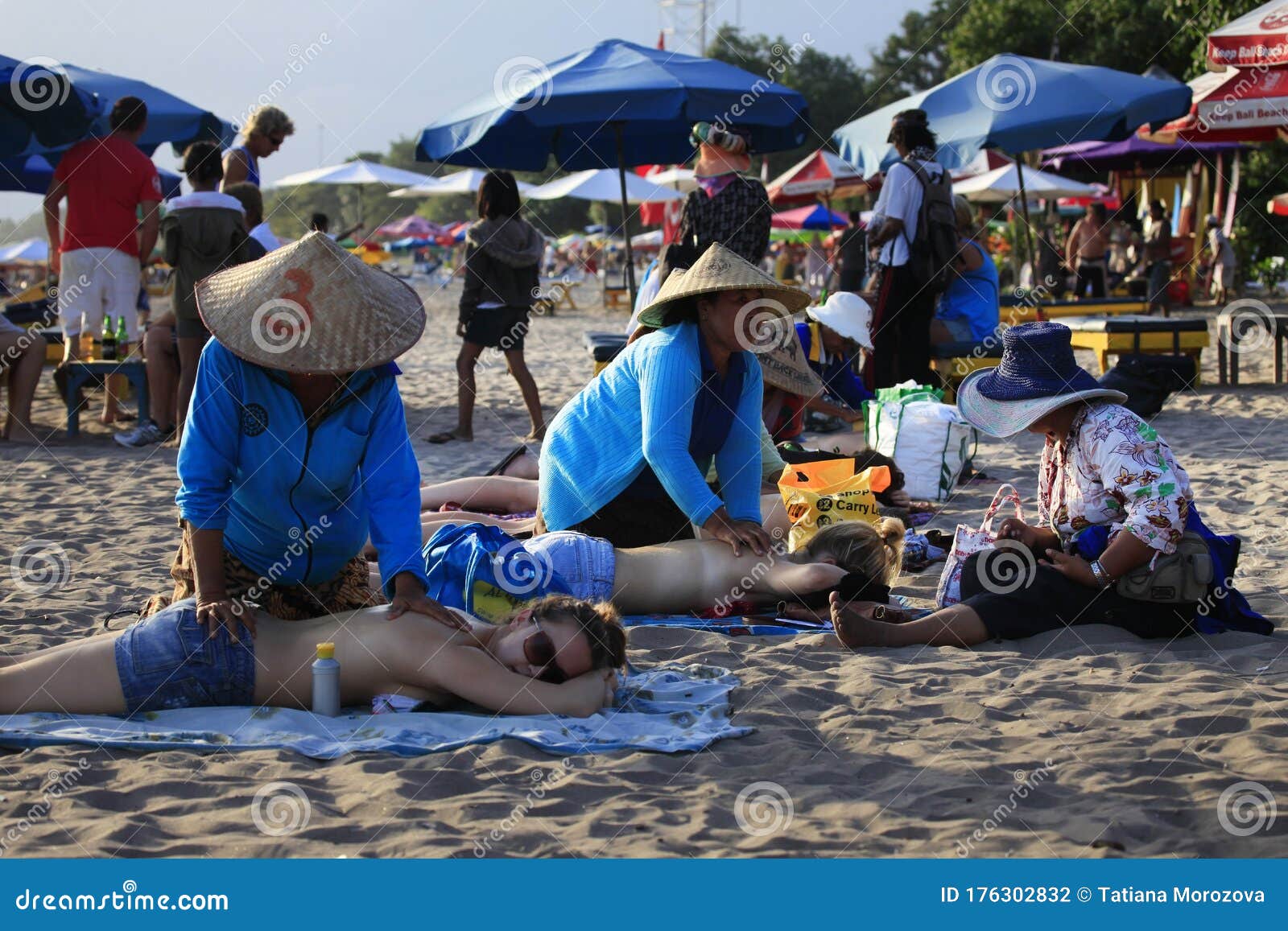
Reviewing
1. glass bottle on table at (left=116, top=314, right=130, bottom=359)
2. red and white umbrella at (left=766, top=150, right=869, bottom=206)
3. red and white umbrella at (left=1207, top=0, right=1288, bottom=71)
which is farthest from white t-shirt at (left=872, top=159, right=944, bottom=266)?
red and white umbrella at (left=766, top=150, right=869, bottom=206)

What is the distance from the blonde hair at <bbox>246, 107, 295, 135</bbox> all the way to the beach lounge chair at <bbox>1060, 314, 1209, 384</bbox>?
5.90 m

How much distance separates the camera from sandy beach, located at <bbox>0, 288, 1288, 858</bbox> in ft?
8.95

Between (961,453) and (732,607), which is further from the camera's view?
(961,453)

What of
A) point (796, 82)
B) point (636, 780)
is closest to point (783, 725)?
point (636, 780)

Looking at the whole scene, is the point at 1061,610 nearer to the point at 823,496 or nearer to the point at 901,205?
the point at 823,496

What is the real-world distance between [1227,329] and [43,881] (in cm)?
1052

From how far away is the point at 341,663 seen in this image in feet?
11.2

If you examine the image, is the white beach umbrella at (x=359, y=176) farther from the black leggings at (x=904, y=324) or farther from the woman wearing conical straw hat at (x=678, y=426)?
the woman wearing conical straw hat at (x=678, y=426)

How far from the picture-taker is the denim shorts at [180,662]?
3322 mm

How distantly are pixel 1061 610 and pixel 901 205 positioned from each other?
4817 millimetres

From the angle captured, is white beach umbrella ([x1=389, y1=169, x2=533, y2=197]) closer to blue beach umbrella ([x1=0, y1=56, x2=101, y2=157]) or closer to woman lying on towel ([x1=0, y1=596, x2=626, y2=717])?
blue beach umbrella ([x1=0, y1=56, x2=101, y2=157])

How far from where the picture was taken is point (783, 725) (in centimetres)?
348

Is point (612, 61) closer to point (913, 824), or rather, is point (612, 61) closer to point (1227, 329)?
point (1227, 329)

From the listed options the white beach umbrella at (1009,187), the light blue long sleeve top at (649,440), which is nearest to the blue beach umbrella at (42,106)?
the light blue long sleeve top at (649,440)
